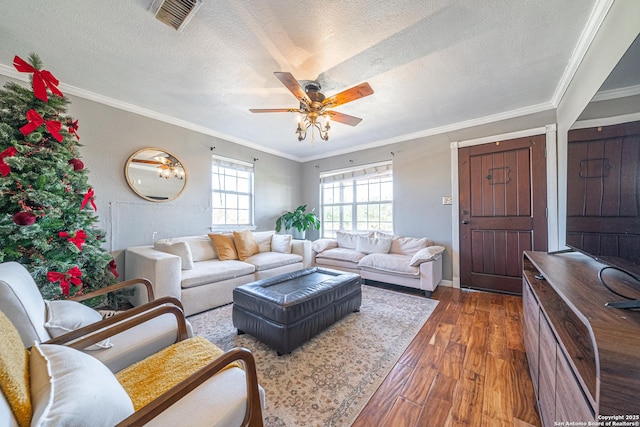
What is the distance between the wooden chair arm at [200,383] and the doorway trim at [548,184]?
3466 millimetres

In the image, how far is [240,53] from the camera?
6.38 ft

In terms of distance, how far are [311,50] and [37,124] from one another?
7.35 feet

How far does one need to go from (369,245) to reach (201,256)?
106 inches

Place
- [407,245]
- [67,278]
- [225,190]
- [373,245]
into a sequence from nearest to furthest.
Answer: [67,278] → [407,245] → [373,245] → [225,190]

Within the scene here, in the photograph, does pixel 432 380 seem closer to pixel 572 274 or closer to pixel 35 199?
pixel 572 274

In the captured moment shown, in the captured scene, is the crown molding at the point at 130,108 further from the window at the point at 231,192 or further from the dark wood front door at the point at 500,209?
the dark wood front door at the point at 500,209

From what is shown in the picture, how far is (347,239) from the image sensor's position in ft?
14.6

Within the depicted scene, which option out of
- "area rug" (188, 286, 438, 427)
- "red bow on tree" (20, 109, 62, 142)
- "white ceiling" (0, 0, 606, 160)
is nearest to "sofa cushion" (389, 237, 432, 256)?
"area rug" (188, 286, 438, 427)

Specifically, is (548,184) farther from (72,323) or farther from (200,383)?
(72,323)

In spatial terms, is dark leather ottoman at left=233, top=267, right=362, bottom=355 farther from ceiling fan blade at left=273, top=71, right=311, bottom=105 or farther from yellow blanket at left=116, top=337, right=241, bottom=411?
ceiling fan blade at left=273, top=71, right=311, bottom=105

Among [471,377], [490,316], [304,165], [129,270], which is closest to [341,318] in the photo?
[471,377]

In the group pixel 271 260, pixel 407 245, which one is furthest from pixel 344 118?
pixel 407 245

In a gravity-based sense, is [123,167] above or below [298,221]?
above

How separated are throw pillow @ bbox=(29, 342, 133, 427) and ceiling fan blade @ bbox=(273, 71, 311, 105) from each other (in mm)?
1911
